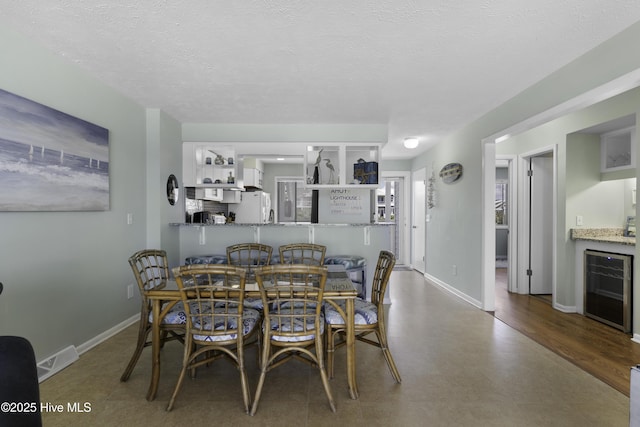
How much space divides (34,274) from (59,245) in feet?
0.90

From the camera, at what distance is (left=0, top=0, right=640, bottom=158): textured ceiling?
190cm

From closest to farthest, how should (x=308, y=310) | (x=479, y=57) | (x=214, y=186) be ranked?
(x=308, y=310) < (x=479, y=57) < (x=214, y=186)

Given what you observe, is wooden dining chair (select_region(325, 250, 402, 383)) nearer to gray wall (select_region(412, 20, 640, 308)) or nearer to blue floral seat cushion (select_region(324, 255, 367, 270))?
blue floral seat cushion (select_region(324, 255, 367, 270))

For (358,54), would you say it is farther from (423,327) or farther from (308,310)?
(423,327)

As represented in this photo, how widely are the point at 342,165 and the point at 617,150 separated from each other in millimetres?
3222

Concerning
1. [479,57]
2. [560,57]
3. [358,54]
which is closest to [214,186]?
[358,54]

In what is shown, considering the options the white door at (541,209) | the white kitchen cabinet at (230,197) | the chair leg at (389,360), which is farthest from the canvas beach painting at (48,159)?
the white door at (541,209)

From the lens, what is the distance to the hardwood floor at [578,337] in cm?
242

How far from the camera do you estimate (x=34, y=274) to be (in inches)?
91.3

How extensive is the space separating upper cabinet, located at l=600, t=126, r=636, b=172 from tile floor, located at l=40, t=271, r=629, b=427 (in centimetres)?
244

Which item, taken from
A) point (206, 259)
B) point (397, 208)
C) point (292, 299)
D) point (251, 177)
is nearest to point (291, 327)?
point (292, 299)

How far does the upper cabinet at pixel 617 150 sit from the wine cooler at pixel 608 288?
3.51ft

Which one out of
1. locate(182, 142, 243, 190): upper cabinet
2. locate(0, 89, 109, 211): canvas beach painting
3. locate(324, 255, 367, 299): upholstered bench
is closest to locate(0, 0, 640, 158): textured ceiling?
locate(0, 89, 109, 211): canvas beach painting

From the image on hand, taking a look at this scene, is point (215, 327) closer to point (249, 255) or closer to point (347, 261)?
point (249, 255)
